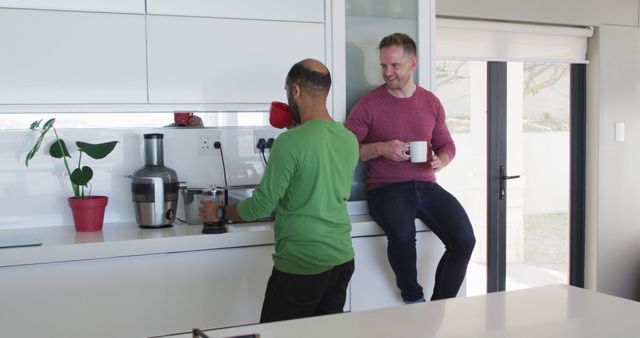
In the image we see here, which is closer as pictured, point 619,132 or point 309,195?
point 309,195

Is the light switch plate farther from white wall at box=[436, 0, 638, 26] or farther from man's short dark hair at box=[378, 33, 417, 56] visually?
man's short dark hair at box=[378, 33, 417, 56]

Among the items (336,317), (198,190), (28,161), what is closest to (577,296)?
(336,317)

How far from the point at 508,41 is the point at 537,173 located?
3.18ft

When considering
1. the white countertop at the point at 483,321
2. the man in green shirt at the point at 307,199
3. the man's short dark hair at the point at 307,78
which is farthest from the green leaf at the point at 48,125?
the white countertop at the point at 483,321

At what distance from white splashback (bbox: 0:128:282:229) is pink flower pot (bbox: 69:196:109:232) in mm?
219

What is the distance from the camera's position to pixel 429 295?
10.3ft

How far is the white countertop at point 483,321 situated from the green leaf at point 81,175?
5.71ft

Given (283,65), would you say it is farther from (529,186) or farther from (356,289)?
(529,186)

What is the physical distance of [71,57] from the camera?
279 centimetres

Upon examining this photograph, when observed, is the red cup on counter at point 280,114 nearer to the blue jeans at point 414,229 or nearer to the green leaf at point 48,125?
the blue jeans at point 414,229

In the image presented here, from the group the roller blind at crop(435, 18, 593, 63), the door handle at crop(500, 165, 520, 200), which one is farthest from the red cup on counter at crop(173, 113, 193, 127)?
the door handle at crop(500, 165, 520, 200)

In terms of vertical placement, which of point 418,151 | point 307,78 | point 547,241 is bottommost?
point 547,241

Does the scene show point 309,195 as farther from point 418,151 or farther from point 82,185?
point 82,185

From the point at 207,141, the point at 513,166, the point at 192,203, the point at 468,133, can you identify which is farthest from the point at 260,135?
the point at 513,166
